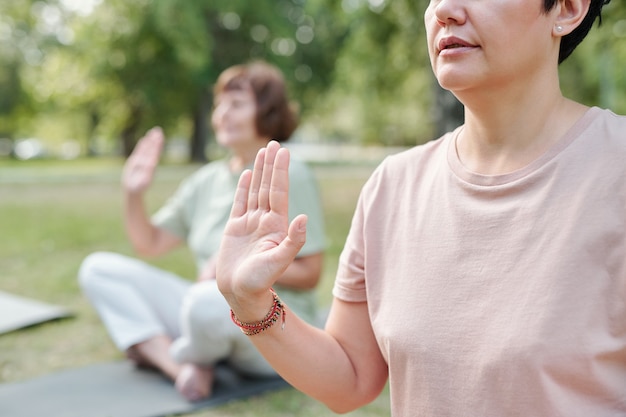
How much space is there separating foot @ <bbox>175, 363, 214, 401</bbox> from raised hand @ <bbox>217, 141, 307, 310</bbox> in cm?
214

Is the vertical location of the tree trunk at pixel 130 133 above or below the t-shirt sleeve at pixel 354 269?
below

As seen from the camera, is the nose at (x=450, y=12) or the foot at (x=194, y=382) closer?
the nose at (x=450, y=12)

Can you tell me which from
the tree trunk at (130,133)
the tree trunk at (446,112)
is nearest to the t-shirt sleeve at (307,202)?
the tree trunk at (446,112)

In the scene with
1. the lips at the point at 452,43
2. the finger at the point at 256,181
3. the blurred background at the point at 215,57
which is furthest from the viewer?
the blurred background at the point at 215,57

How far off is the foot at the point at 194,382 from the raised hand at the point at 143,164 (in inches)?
34.6

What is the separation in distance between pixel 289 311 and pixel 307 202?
2107 mm

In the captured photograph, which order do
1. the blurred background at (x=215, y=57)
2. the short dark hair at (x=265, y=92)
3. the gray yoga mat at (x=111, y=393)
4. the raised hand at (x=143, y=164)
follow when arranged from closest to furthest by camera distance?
the gray yoga mat at (x=111, y=393) < the raised hand at (x=143, y=164) < the short dark hair at (x=265, y=92) < the blurred background at (x=215, y=57)

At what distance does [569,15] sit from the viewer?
128 cm

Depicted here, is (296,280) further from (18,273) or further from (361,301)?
(18,273)

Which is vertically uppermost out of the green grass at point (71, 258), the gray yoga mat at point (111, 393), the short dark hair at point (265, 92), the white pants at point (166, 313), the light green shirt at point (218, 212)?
the short dark hair at point (265, 92)

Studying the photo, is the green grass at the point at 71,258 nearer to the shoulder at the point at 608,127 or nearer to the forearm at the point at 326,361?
the forearm at the point at 326,361

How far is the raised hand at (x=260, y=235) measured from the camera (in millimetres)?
1277

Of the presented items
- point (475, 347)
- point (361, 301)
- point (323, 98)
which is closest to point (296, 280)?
point (361, 301)

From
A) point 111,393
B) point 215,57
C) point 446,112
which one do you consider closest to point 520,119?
point 111,393
